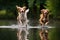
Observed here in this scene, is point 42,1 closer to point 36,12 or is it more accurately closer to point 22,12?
point 36,12

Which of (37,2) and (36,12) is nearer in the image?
(37,2)

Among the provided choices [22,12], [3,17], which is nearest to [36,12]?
[3,17]

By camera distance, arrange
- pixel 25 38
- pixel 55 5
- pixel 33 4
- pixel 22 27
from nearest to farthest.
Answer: pixel 25 38
pixel 22 27
pixel 55 5
pixel 33 4

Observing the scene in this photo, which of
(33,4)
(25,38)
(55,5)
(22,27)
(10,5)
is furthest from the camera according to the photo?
(10,5)

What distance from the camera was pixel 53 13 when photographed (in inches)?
1110

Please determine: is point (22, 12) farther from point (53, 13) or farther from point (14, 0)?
point (14, 0)

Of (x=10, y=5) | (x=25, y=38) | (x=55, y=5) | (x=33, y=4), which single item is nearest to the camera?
(x=25, y=38)

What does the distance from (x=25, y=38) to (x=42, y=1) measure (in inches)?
675

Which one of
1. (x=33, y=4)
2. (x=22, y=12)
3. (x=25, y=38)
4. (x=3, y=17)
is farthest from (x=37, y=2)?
(x=25, y=38)

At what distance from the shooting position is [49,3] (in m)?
28.6

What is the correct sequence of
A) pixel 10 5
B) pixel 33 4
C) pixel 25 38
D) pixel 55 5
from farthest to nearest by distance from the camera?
pixel 10 5
pixel 33 4
pixel 55 5
pixel 25 38

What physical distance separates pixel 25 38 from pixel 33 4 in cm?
1639

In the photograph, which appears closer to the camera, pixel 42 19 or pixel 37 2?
pixel 42 19

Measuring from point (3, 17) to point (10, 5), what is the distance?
10.2 ft
